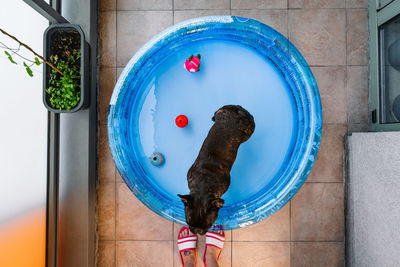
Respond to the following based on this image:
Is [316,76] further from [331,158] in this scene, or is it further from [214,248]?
[214,248]

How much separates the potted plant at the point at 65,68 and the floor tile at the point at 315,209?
6.09 ft

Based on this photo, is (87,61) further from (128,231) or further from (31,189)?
(128,231)

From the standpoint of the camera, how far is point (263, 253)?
1939mm

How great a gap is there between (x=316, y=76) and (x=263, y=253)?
150cm

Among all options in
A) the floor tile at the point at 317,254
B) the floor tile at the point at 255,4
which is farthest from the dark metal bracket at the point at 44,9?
the floor tile at the point at 317,254

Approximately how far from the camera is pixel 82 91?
1.69 meters

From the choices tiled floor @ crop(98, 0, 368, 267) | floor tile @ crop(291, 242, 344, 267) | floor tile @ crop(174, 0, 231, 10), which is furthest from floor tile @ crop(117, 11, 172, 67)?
floor tile @ crop(291, 242, 344, 267)

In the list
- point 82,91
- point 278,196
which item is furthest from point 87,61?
point 278,196

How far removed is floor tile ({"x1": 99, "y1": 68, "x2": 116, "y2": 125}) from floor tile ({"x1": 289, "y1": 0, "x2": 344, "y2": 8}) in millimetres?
1558

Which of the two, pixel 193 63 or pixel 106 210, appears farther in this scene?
pixel 106 210

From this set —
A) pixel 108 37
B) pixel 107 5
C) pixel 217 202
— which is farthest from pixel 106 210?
pixel 107 5

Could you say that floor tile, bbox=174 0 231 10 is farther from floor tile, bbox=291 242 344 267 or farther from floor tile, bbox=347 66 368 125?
floor tile, bbox=291 242 344 267

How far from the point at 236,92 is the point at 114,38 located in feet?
3.72

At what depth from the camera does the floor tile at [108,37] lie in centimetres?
196
